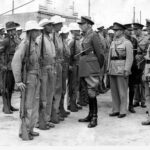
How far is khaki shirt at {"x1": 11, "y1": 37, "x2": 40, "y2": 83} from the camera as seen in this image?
5828mm

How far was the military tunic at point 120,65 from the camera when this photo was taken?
26.2 feet

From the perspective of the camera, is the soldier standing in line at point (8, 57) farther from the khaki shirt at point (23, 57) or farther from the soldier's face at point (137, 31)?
the soldier's face at point (137, 31)

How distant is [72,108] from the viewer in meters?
8.83

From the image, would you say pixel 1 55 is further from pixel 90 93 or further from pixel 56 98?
pixel 90 93

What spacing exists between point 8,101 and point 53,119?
1658 millimetres

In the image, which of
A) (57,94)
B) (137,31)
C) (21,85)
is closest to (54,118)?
(57,94)

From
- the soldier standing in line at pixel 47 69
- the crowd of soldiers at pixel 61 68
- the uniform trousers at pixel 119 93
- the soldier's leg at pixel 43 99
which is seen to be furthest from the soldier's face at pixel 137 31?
the soldier's leg at pixel 43 99

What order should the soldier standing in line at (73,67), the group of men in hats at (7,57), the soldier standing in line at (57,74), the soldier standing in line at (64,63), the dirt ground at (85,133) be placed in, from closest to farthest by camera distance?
the dirt ground at (85,133)
the soldier standing in line at (57,74)
the soldier standing in line at (64,63)
the group of men in hats at (7,57)
the soldier standing in line at (73,67)

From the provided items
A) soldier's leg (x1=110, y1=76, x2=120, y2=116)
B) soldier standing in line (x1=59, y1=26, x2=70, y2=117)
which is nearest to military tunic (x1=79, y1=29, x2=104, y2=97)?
soldier standing in line (x1=59, y1=26, x2=70, y2=117)

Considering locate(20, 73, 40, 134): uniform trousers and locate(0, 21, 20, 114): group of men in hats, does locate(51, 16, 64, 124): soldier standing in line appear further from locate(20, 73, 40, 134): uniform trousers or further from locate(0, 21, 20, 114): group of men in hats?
locate(0, 21, 20, 114): group of men in hats

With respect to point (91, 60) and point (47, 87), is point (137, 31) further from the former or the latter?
point (47, 87)

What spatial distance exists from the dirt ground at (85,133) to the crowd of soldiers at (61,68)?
20cm

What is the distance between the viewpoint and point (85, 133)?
6.64 meters

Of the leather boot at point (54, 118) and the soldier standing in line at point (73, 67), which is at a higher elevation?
the soldier standing in line at point (73, 67)
